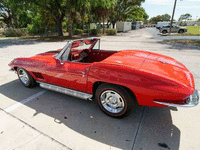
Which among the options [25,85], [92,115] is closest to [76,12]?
[25,85]

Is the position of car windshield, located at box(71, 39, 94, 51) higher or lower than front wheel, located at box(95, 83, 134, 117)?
higher

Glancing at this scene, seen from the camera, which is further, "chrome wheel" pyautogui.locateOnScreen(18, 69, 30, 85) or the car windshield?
"chrome wheel" pyautogui.locateOnScreen(18, 69, 30, 85)

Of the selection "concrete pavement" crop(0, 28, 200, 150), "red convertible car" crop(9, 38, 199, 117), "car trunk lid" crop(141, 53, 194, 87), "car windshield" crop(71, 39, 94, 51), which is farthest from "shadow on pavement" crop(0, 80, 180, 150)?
"car windshield" crop(71, 39, 94, 51)

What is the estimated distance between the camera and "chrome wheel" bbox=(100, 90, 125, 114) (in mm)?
2399

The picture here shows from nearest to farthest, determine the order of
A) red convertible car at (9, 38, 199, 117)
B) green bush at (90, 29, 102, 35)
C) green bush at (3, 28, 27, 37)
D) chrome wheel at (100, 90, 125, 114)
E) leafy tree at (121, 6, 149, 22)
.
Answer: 1. red convertible car at (9, 38, 199, 117)
2. chrome wheel at (100, 90, 125, 114)
3. green bush at (90, 29, 102, 35)
4. green bush at (3, 28, 27, 37)
5. leafy tree at (121, 6, 149, 22)

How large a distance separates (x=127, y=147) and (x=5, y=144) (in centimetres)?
195

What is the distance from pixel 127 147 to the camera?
1977 millimetres

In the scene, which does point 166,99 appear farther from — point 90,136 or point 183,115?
point 90,136

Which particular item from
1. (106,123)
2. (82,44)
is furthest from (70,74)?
(106,123)

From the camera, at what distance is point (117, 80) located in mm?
2193

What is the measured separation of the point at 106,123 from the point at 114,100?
1.54 feet

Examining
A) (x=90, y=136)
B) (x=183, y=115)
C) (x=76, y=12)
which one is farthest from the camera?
(x=76, y=12)

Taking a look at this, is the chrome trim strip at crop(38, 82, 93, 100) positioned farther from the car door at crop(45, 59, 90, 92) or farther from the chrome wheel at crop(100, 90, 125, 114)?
the chrome wheel at crop(100, 90, 125, 114)

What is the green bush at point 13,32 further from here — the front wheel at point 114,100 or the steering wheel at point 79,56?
the front wheel at point 114,100
